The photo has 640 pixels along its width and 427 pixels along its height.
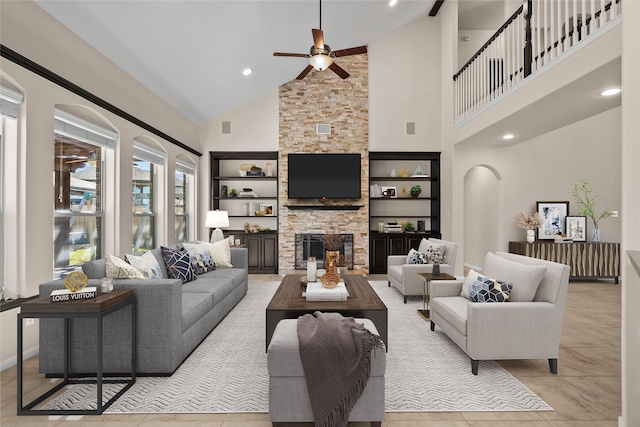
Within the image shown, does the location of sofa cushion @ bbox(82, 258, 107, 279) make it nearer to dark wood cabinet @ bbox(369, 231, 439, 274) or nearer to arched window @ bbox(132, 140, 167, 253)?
arched window @ bbox(132, 140, 167, 253)

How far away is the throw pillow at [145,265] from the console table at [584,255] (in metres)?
6.10

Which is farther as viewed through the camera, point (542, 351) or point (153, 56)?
point (153, 56)

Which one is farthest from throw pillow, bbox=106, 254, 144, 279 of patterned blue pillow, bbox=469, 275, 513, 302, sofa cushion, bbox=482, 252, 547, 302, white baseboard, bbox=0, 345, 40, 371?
sofa cushion, bbox=482, 252, 547, 302

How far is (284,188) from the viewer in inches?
285

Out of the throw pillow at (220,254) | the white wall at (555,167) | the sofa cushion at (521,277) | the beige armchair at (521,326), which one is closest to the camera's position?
the beige armchair at (521,326)

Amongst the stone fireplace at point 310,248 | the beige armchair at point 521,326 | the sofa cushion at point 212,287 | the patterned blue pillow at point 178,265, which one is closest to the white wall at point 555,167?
the stone fireplace at point 310,248

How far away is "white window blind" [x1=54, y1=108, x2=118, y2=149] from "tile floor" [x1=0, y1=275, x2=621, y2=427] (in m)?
2.18

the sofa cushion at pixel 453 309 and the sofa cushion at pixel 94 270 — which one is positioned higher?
the sofa cushion at pixel 94 270

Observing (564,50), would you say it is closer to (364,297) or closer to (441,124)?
(364,297)

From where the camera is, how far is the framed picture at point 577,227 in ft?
21.9

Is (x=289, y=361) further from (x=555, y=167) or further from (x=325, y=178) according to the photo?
(x=555, y=167)

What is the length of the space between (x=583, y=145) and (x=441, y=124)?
273 cm

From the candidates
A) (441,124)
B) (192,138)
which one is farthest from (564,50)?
(192,138)

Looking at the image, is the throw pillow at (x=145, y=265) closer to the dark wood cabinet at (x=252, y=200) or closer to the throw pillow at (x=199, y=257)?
the throw pillow at (x=199, y=257)
